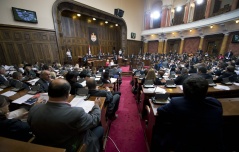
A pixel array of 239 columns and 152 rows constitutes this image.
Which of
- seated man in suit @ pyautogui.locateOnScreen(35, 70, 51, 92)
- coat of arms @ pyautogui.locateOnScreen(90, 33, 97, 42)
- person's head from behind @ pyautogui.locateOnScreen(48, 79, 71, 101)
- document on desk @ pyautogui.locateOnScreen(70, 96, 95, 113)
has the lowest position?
document on desk @ pyautogui.locateOnScreen(70, 96, 95, 113)

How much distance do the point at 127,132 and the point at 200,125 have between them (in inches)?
75.3

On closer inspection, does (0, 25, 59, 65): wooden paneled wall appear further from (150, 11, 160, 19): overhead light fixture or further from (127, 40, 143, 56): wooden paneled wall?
(150, 11, 160, 19): overhead light fixture

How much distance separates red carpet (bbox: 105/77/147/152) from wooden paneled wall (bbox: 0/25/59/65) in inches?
292

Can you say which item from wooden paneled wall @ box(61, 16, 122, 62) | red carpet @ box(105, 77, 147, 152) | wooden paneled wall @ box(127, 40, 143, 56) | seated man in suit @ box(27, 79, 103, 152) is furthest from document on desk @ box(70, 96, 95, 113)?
wooden paneled wall @ box(127, 40, 143, 56)

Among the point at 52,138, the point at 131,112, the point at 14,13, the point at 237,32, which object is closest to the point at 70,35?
the point at 14,13

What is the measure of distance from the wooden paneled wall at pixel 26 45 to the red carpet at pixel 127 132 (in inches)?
292

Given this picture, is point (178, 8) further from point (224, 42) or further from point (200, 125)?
point (200, 125)

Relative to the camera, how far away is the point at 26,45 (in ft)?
23.3

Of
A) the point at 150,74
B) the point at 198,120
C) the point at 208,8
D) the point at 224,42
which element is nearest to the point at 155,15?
the point at 208,8

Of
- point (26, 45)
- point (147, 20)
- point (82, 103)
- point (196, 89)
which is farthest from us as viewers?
point (147, 20)

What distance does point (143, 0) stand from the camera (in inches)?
645

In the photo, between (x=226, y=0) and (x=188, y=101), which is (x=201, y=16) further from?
(x=188, y=101)

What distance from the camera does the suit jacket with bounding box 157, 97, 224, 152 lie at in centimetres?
109

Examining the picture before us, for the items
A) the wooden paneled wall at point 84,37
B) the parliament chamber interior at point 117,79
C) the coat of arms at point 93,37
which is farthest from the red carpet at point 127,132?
the coat of arms at point 93,37
